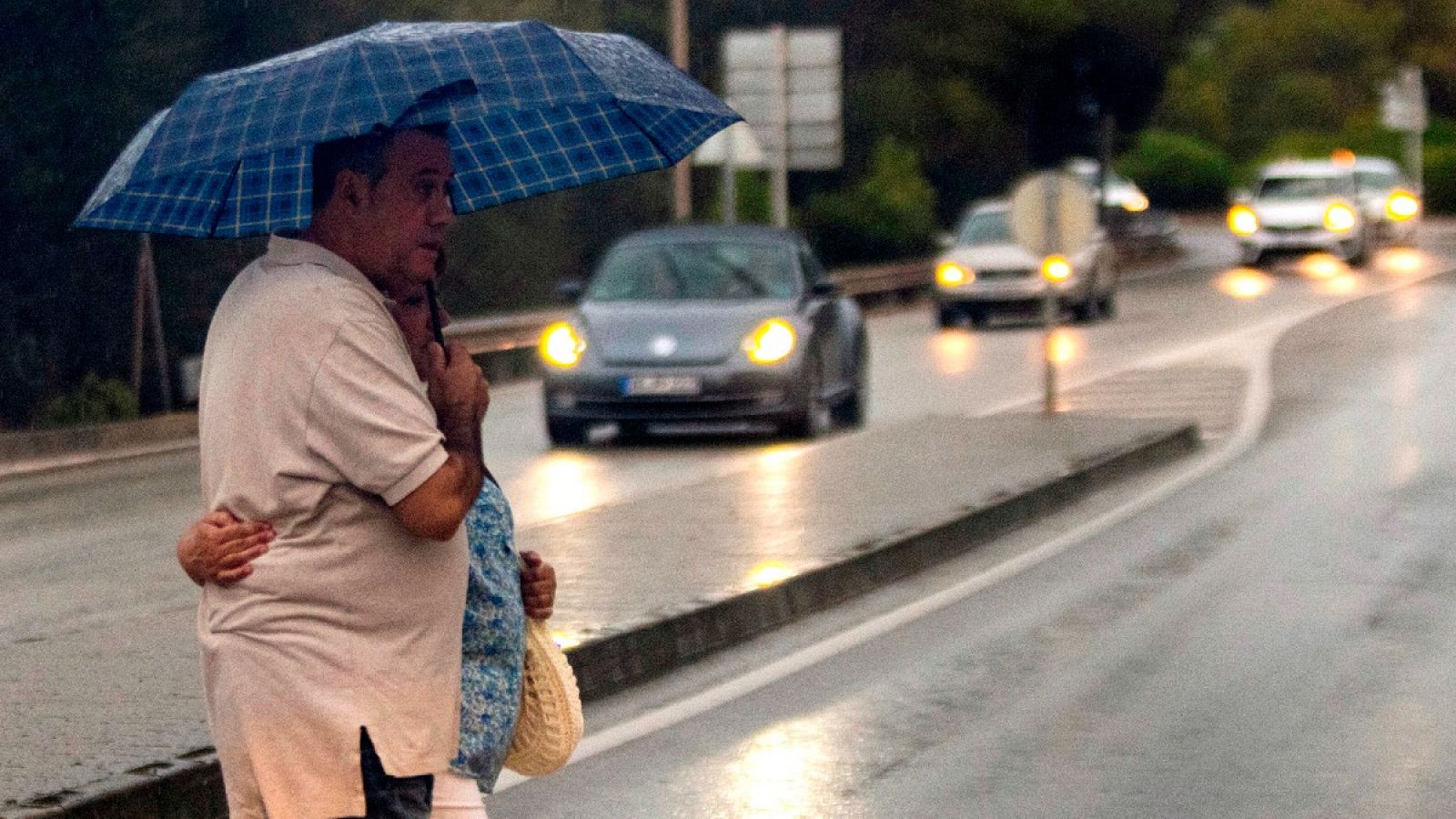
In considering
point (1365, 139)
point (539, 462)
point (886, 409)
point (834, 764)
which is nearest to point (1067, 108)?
point (1365, 139)

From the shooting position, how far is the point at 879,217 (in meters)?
41.3

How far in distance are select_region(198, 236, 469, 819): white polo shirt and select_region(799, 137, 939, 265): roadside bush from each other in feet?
122

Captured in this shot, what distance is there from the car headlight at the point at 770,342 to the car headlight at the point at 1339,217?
83.0 feet

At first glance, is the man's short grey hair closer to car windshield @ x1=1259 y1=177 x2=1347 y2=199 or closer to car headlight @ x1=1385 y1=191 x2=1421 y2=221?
car windshield @ x1=1259 y1=177 x2=1347 y2=199

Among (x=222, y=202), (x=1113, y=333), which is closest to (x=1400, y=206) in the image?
(x=1113, y=333)

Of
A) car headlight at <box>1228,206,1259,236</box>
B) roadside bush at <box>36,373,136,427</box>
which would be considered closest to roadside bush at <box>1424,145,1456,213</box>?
car headlight at <box>1228,206,1259,236</box>

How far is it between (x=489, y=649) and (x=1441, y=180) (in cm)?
6467

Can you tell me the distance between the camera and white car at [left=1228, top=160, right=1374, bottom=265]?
134 feet

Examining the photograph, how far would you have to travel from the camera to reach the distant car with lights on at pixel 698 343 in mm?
17125

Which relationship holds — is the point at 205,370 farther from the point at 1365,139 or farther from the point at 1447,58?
the point at 1447,58

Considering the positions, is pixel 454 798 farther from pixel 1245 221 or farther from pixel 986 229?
pixel 1245 221

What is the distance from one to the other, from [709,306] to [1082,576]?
710cm

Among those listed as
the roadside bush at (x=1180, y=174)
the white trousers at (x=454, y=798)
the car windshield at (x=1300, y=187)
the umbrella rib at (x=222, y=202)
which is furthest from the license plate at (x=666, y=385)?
the roadside bush at (x=1180, y=174)

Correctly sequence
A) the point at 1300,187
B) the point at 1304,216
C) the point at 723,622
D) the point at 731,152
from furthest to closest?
the point at 1300,187 → the point at 1304,216 → the point at 731,152 → the point at 723,622
